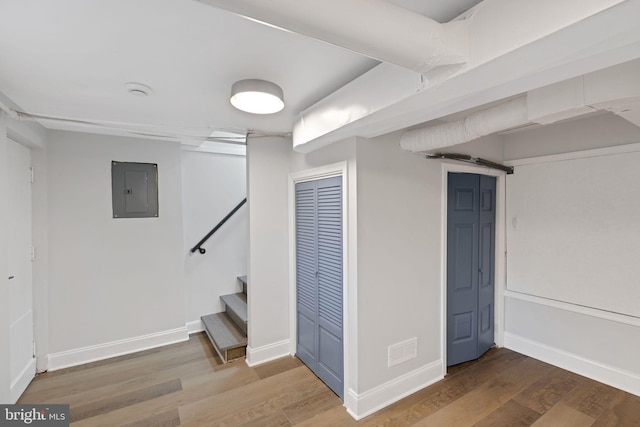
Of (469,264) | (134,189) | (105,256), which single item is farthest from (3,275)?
(469,264)

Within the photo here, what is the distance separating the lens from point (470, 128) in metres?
1.81

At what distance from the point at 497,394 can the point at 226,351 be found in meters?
2.36

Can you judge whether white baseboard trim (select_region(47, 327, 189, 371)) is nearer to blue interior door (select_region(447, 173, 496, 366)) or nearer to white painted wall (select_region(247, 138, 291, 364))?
white painted wall (select_region(247, 138, 291, 364))

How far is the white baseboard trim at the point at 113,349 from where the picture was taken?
2643 mm

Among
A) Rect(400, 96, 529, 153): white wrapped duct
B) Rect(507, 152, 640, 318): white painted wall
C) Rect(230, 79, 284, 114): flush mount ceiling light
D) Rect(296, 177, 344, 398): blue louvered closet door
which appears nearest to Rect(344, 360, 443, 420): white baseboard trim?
Rect(296, 177, 344, 398): blue louvered closet door

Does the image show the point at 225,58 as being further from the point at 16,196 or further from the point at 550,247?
the point at 550,247

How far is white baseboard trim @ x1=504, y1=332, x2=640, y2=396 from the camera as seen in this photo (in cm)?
221

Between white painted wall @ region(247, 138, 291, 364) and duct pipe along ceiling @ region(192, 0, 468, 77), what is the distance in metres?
1.95

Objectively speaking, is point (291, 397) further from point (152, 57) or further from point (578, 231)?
point (578, 231)

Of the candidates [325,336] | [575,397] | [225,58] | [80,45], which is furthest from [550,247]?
[80,45]

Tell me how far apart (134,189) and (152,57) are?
1992 millimetres

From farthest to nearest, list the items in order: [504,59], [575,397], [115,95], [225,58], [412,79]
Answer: [575,397] → [115,95] → [225,58] → [412,79] → [504,59]

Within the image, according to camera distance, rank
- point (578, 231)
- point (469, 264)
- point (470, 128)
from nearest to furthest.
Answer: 1. point (470, 128)
2. point (578, 231)
3. point (469, 264)

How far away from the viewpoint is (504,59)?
896mm
